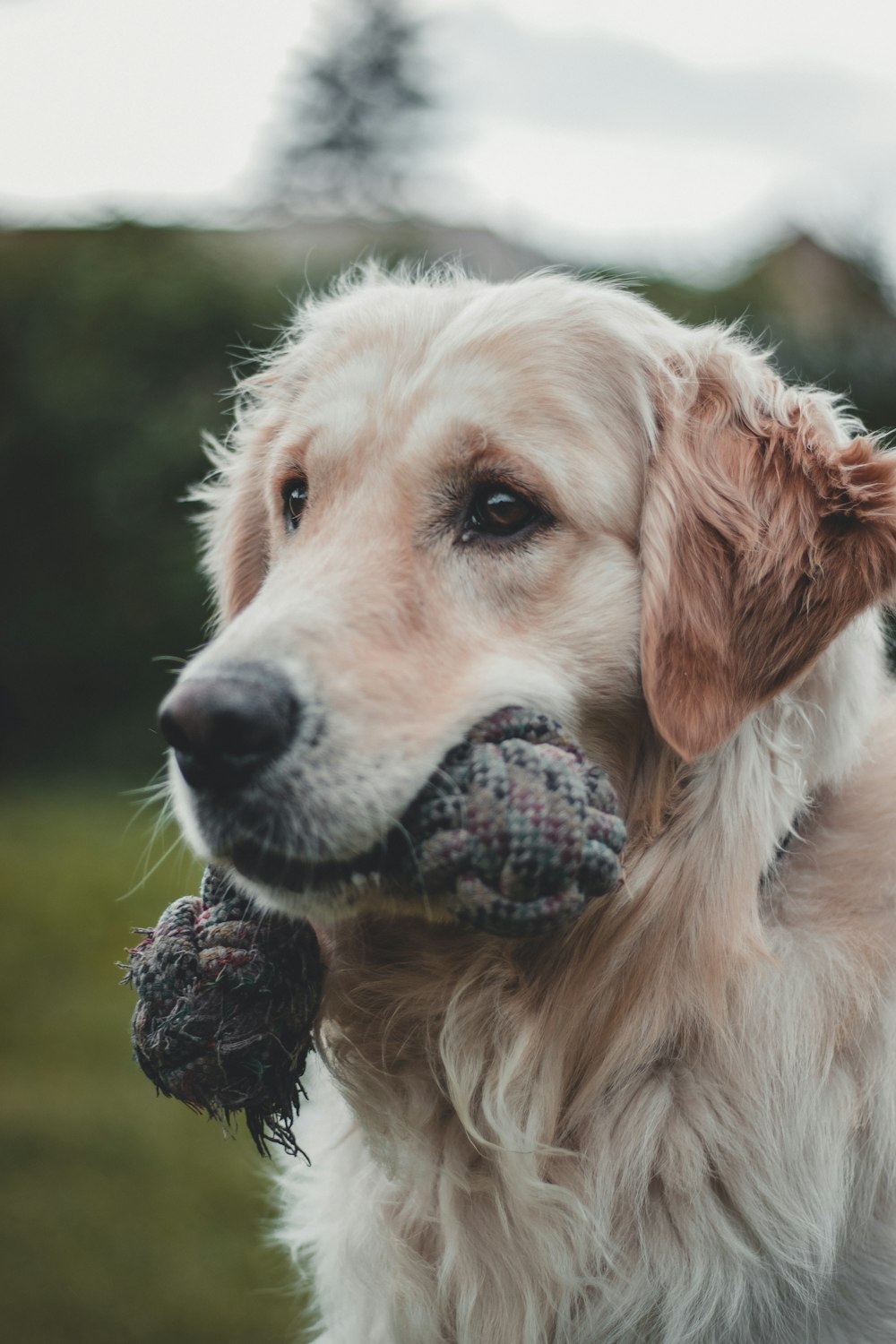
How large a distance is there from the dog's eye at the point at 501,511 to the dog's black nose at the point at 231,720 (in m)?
0.64

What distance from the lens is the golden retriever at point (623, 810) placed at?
2.28m

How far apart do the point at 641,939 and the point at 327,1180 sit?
995mm

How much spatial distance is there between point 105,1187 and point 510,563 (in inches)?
152

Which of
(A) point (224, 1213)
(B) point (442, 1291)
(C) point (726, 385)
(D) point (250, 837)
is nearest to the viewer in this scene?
(D) point (250, 837)

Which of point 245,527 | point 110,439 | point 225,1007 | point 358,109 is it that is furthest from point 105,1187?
point 358,109

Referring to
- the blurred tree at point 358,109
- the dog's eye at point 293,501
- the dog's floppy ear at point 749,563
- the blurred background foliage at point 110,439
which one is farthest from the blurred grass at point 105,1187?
the blurred tree at point 358,109

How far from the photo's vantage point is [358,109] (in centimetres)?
3488

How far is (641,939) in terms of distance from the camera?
98.1 inches

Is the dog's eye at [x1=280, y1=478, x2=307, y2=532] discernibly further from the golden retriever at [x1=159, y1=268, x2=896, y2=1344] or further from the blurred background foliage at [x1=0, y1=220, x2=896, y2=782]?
the blurred background foliage at [x1=0, y1=220, x2=896, y2=782]

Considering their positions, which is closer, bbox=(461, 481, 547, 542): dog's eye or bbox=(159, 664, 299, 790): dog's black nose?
bbox=(159, 664, 299, 790): dog's black nose

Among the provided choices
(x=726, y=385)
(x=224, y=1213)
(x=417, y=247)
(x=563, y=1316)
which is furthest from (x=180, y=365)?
(x=563, y=1316)

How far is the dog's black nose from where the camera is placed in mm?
2074

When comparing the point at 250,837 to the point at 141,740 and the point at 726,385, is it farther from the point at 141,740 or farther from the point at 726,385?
the point at 141,740

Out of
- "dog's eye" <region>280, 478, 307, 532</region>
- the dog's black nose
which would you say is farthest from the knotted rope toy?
"dog's eye" <region>280, 478, 307, 532</region>
